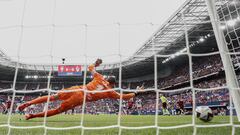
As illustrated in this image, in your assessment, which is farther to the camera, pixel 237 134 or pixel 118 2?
pixel 118 2

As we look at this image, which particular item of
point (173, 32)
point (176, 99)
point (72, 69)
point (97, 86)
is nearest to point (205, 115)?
point (97, 86)

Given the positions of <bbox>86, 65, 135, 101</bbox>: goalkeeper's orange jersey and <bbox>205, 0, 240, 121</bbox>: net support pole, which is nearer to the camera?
<bbox>205, 0, 240, 121</bbox>: net support pole

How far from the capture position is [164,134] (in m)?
3.92

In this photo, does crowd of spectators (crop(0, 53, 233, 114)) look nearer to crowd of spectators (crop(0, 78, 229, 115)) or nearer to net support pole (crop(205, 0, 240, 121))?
crowd of spectators (crop(0, 78, 229, 115))

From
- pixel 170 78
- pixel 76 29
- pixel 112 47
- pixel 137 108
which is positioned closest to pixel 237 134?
pixel 112 47

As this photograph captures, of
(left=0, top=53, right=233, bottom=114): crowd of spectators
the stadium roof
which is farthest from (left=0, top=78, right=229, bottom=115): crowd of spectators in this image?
the stadium roof

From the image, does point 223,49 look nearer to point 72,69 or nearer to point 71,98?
point 71,98

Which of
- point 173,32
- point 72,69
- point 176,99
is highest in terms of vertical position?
point 173,32

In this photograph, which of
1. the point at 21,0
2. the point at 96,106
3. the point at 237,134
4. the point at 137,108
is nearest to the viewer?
the point at 237,134

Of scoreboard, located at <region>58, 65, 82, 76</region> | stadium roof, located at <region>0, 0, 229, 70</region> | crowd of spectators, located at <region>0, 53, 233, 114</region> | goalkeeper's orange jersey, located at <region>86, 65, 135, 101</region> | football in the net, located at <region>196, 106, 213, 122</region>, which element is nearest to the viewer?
goalkeeper's orange jersey, located at <region>86, 65, 135, 101</region>

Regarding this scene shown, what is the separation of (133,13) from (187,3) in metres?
6.22

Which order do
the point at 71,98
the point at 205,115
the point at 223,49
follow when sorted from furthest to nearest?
the point at 205,115, the point at 71,98, the point at 223,49

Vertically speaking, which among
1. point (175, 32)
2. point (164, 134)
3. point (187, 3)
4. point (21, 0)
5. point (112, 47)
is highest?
point (187, 3)

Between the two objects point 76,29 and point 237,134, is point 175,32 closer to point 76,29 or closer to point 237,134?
point 76,29
